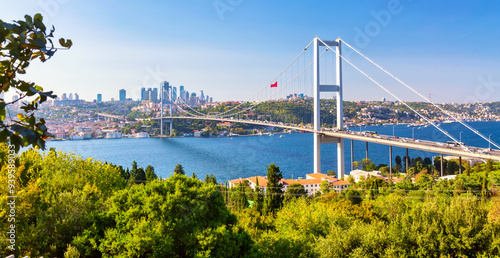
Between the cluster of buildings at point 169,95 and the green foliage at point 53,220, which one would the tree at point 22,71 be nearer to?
the green foliage at point 53,220

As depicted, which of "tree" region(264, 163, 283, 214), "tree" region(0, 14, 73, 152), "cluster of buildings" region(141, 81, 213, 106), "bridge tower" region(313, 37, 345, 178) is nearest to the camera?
"tree" region(0, 14, 73, 152)

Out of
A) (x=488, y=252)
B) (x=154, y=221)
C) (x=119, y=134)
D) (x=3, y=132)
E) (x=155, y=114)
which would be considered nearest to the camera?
(x=3, y=132)

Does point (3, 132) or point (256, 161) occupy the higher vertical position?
point (3, 132)

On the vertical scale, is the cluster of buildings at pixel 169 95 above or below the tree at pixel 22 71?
above

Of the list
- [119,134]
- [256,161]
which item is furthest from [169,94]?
[256,161]

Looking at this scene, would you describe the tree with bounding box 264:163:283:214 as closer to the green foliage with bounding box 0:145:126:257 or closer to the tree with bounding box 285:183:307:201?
the tree with bounding box 285:183:307:201

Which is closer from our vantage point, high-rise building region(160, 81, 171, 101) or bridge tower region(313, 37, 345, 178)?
bridge tower region(313, 37, 345, 178)

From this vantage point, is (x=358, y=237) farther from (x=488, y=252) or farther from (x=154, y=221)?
(x=154, y=221)

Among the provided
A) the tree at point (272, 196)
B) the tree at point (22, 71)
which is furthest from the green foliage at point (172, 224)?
the tree at point (272, 196)

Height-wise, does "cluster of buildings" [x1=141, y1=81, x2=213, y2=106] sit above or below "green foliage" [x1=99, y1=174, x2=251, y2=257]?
above

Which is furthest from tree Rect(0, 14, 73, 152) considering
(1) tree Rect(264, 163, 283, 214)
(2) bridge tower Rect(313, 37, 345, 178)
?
(2) bridge tower Rect(313, 37, 345, 178)

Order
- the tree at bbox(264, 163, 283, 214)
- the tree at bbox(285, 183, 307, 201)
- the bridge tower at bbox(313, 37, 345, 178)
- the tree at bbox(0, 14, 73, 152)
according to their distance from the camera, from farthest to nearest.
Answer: the bridge tower at bbox(313, 37, 345, 178) < the tree at bbox(285, 183, 307, 201) < the tree at bbox(264, 163, 283, 214) < the tree at bbox(0, 14, 73, 152)
